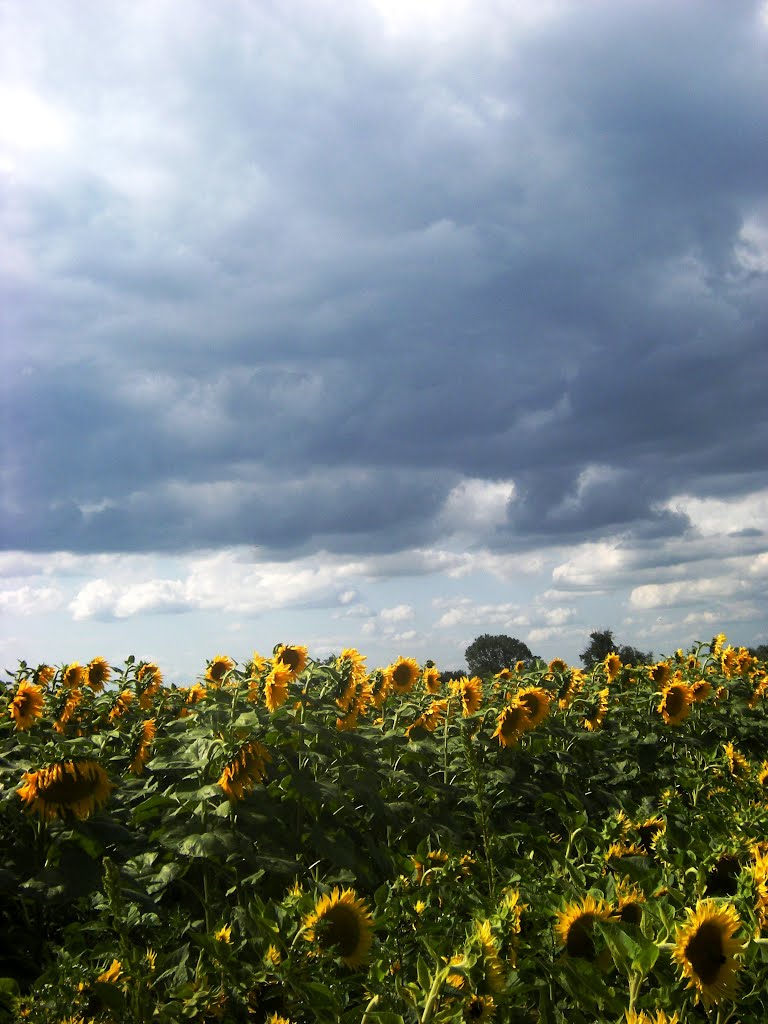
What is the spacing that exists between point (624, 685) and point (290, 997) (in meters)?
8.60

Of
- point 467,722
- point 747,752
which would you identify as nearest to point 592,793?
point 467,722

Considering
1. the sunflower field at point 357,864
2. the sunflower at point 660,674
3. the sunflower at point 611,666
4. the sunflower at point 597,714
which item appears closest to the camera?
the sunflower field at point 357,864

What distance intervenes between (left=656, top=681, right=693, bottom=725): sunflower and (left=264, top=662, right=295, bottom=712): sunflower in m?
4.32

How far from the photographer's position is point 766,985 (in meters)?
2.41

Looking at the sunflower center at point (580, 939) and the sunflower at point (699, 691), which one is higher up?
the sunflower center at point (580, 939)

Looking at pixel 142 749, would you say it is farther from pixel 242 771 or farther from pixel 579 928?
pixel 579 928

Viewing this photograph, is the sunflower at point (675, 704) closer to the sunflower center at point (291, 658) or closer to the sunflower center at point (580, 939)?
the sunflower center at point (291, 658)

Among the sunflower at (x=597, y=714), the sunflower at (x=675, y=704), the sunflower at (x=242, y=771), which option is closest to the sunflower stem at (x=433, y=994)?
the sunflower at (x=242, y=771)

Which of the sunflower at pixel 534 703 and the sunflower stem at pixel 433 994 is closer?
the sunflower stem at pixel 433 994

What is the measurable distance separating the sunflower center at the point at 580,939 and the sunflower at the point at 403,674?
6302mm

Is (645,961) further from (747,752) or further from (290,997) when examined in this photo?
(747,752)

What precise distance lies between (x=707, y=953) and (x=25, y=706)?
574cm

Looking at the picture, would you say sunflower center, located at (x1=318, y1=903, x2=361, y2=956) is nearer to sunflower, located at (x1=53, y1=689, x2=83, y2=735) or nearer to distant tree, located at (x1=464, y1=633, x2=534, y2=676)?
sunflower, located at (x1=53, y1=689, x2=83, y2=735)

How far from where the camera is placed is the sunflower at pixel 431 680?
952cm
